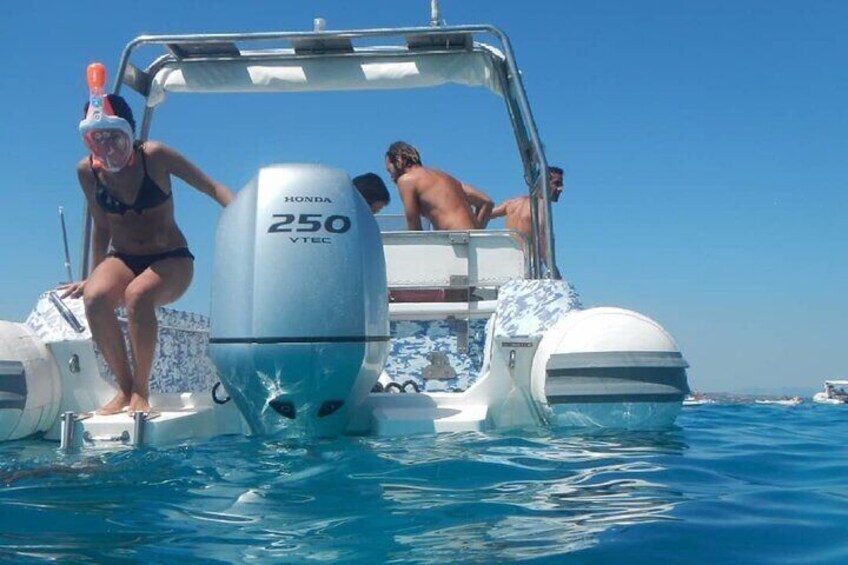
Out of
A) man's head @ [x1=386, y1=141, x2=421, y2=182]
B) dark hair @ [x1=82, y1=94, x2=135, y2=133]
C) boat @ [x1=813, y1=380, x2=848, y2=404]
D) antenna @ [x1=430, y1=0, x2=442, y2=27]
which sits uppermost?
antenna @ [x1=430, y1=0, x2=442, y2=27]

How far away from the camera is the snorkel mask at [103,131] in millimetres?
3545

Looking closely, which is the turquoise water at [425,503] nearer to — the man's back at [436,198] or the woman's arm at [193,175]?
the woman's arm at [193,175]

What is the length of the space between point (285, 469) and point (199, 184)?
157 cm

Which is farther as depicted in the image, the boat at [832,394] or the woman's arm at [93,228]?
the boat at [832,394]

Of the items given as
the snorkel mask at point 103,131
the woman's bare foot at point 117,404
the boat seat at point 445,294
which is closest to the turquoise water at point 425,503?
the woman's bare foot at point 117,404

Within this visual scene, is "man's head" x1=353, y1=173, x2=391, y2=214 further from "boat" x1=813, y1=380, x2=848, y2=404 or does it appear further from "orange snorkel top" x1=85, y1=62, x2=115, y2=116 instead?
"boat" x1=813, y1=380, x2=848, y2=404

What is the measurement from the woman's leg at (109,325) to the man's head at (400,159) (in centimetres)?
264

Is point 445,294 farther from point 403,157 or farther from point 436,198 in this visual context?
point 403,157

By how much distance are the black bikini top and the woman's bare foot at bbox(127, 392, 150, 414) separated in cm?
83

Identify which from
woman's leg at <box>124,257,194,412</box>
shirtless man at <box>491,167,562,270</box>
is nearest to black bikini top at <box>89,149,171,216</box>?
woman's leg at <box>124,257,194,412</box>

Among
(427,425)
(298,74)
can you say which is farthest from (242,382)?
(298,74)

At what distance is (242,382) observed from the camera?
321 cm

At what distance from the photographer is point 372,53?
212 inches

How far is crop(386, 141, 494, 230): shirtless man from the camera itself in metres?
5.80
